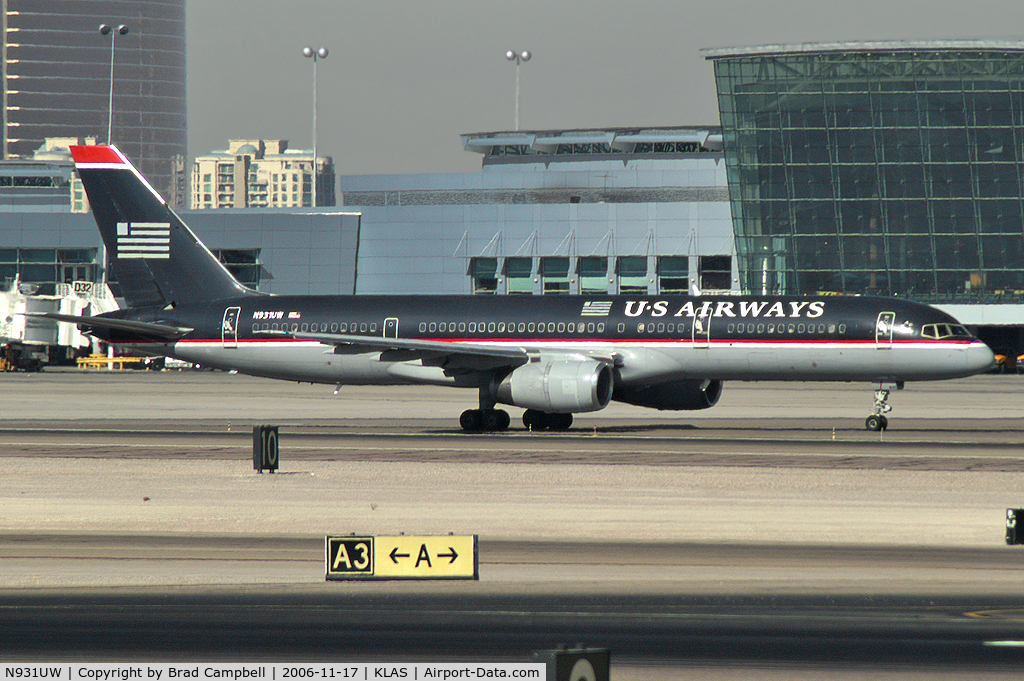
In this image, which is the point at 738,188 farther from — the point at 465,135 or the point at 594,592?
the point at 594,592

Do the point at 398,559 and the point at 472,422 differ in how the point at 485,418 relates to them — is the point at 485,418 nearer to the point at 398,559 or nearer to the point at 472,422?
the point at 472,422

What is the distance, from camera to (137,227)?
49.2 meters

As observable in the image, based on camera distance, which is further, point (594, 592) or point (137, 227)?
point (137, 227)

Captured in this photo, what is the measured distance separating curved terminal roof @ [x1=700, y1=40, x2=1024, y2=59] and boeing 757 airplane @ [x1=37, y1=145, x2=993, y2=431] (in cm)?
7147

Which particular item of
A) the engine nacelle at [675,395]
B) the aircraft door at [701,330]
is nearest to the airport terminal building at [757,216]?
the engine nacelle at [675,395]

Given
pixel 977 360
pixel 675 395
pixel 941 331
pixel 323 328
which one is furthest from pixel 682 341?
pixel 323 328

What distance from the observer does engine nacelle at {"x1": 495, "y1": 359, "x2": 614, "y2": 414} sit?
128ft

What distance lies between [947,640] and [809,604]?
7.47 feet

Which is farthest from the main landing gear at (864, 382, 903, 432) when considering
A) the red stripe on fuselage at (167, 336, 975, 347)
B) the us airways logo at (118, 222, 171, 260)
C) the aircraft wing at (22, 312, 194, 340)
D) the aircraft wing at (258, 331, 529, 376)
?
the us airways logo at (118, 222, 171, 260)

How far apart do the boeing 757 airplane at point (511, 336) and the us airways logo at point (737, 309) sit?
0.24 feet

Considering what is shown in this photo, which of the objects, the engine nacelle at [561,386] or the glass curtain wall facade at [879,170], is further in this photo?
the glass curtain wall facade at [879,170]

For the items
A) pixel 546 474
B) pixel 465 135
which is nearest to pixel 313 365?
pixel 546 474

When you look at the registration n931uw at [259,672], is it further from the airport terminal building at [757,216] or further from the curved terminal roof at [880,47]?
the curved terminal roof at [880,47]

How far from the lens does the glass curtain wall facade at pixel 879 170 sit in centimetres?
10538
